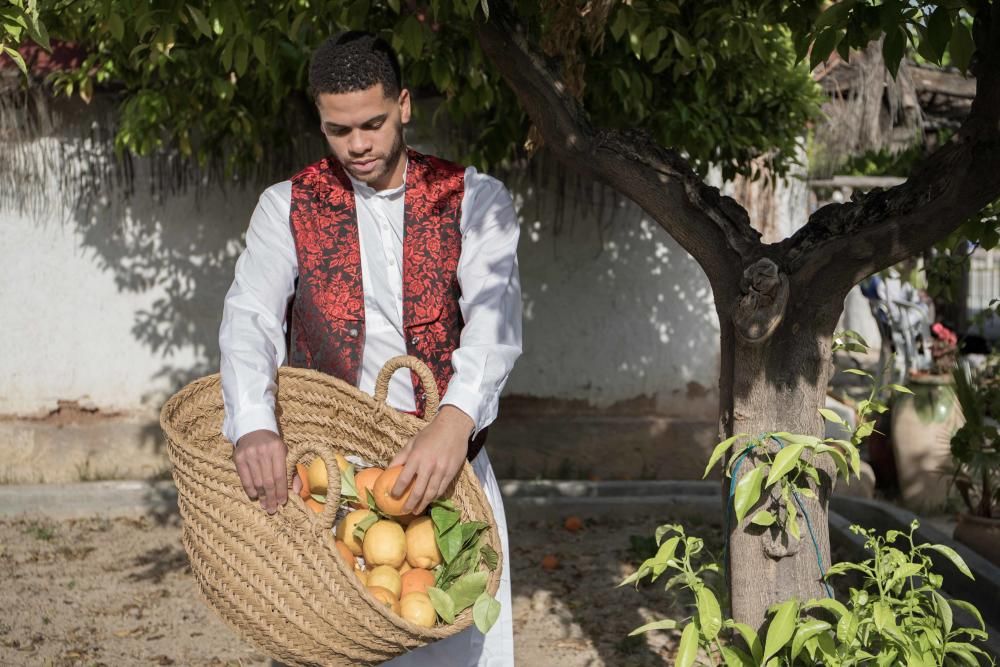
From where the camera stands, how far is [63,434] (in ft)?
21.5

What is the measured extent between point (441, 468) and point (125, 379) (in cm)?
507

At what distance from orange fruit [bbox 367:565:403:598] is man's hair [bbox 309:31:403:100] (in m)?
1.01

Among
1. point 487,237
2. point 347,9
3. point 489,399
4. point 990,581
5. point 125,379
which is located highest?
point 347,9

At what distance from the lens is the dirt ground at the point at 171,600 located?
13.7 feet

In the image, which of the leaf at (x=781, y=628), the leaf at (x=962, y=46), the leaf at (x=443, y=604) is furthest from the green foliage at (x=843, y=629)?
the leaf at (x=962, y=46)

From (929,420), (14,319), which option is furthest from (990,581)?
(14,319)

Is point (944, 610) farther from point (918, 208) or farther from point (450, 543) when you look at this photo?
point (450, 543)

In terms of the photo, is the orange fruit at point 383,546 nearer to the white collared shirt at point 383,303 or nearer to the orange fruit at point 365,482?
the orange fruit at point 365,482

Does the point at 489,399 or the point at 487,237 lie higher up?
the point at 487,237

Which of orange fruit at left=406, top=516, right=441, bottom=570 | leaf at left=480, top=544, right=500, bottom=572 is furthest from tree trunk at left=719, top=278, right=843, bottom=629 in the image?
orange fruit at left=406, top=516, right=441, bottom=570

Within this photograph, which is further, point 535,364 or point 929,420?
point 535,364

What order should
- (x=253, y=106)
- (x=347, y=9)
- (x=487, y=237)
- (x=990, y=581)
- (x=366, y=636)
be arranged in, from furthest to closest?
(x=253, y=106) < (x=990, y=581) < (x=347, y=9) < (x=487, y=237) < (x=366, y=636)

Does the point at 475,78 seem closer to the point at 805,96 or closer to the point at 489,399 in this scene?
the point at 805,96

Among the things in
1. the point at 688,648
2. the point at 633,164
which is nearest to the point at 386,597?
the point at 688,648
